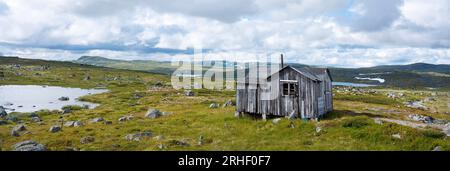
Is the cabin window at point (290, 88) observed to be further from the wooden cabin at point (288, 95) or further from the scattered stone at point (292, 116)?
the scattered stone at point (292, 116)

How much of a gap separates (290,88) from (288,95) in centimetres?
87

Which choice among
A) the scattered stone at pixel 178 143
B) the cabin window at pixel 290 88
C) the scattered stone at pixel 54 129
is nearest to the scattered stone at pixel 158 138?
the scattered stone at pixel 178 143

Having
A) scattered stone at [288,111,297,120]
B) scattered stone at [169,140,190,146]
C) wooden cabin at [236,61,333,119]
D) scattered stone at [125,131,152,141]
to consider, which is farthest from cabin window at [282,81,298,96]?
scattered stone at [125,131,152,141]

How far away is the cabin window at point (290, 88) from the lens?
121 ft

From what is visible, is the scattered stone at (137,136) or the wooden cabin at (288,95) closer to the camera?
the scattered stone at (137,136)

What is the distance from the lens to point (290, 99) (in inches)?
1458

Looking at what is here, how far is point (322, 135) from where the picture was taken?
2958 centimetres

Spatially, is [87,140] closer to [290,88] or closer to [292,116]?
[292,116]

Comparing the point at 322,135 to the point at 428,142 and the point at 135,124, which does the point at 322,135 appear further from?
the point at 135,124

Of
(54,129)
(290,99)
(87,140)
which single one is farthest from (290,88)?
(54,129)

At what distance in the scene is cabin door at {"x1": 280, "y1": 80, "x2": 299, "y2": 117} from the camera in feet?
121

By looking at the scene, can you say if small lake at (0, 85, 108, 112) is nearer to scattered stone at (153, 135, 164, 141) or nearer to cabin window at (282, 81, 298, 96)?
scattered stone at (153, 135, 164, 141)
